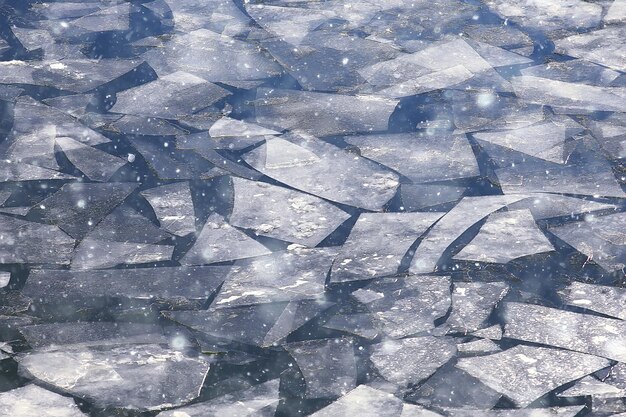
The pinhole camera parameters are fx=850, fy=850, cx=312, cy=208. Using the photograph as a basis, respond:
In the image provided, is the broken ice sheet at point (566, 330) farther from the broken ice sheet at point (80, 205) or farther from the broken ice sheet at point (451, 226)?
the broken ice sheet at point (80, 205)

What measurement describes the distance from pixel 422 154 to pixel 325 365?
4.06 feet

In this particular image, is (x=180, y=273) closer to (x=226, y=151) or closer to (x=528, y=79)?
(x=226, y=151)

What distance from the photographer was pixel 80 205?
2922 mm

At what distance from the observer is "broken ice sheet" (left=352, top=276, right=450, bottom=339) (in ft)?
7.66

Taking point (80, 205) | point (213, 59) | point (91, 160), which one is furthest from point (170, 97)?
point (80, 205)

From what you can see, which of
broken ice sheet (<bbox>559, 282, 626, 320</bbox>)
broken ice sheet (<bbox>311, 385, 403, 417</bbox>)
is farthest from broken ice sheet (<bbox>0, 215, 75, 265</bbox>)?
broken ice sheet (<bbox>559, 282, 626, 320</bbox>)

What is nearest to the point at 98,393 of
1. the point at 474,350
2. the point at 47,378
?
the point at 47,378

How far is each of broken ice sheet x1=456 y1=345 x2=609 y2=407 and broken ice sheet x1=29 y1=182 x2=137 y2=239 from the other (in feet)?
4.43

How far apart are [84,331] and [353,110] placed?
5.35 feet

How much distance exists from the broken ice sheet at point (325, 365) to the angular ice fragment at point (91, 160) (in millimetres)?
1206

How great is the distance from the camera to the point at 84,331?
7.67ft

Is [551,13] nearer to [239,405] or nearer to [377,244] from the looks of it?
[377,244]

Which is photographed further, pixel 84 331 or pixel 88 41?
pixel 88 41

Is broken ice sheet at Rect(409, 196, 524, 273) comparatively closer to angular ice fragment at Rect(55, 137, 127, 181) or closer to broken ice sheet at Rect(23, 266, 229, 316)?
broken ice sheet at Rect(23, 266, 229, 316)
